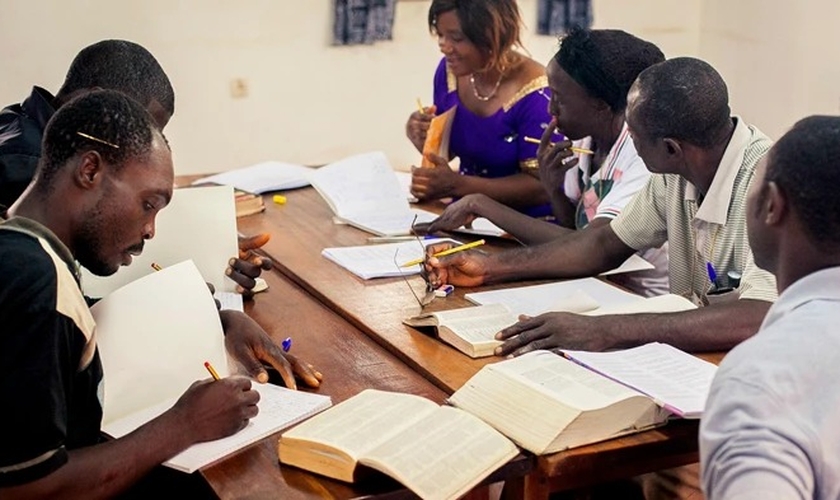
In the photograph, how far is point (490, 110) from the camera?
3355mm

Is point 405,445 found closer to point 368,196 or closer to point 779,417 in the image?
point 779,417

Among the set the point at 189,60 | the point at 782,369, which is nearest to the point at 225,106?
the point at 189,60

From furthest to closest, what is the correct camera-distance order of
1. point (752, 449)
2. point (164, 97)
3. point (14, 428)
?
point (164, 97)
point (14, 428)
point (752, 449)

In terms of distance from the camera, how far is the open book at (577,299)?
2053 millimetres

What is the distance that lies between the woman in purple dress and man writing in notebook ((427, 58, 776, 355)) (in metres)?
0.68

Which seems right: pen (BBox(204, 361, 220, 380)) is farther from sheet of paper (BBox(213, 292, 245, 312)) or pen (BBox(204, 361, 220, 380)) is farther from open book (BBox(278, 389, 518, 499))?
sheet of paper (BBox(213, 292, 245, 312))

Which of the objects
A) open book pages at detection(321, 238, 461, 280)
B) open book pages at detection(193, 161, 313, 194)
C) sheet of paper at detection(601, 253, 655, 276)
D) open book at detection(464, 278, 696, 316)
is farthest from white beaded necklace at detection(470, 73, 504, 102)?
open book at detection(464, 278, 696, 316)

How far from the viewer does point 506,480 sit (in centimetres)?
156

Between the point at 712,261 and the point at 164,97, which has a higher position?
the point at 164,97

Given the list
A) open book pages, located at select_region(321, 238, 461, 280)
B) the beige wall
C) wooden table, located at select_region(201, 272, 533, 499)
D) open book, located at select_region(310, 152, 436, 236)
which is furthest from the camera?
the beige wall

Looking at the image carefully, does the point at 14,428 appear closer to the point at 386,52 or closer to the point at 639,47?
the point at 639,47

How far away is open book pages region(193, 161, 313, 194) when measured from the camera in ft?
11.1

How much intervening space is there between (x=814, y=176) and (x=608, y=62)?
1.48 metres

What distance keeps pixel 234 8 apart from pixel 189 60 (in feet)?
0.97
